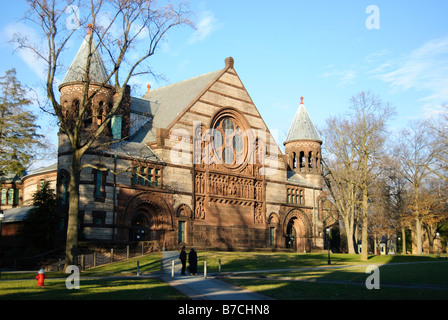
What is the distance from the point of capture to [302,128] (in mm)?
61406

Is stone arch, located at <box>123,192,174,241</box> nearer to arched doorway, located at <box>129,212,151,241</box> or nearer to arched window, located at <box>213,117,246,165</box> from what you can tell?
arched doorway, located at <box>129,212,151,241</box>

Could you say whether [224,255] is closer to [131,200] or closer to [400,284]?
[131,200]

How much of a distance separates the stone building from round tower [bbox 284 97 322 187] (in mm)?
1162

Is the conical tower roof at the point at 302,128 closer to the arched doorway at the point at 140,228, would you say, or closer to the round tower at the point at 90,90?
the arched doorway at the point at 140,228

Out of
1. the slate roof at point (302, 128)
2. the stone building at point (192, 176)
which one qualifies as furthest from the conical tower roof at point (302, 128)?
the stone building at point (192, 176)

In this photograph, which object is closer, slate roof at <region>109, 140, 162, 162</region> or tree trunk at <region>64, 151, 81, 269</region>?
tree trunk at <region>64, 151, 81, 269</region>

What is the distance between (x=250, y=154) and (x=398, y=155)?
23.3m

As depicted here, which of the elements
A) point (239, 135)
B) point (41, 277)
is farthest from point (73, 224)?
point (239, 135)

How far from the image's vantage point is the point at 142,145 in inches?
1754

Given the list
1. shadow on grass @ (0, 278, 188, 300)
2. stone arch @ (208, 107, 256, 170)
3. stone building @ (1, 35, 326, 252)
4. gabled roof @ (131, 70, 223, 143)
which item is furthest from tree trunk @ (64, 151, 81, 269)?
stone arch @ (208, 107, 256, 170)

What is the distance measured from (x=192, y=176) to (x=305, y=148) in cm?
2041

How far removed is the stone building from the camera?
39.2 meters

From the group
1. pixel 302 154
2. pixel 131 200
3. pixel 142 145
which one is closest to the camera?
pixel 131 200
